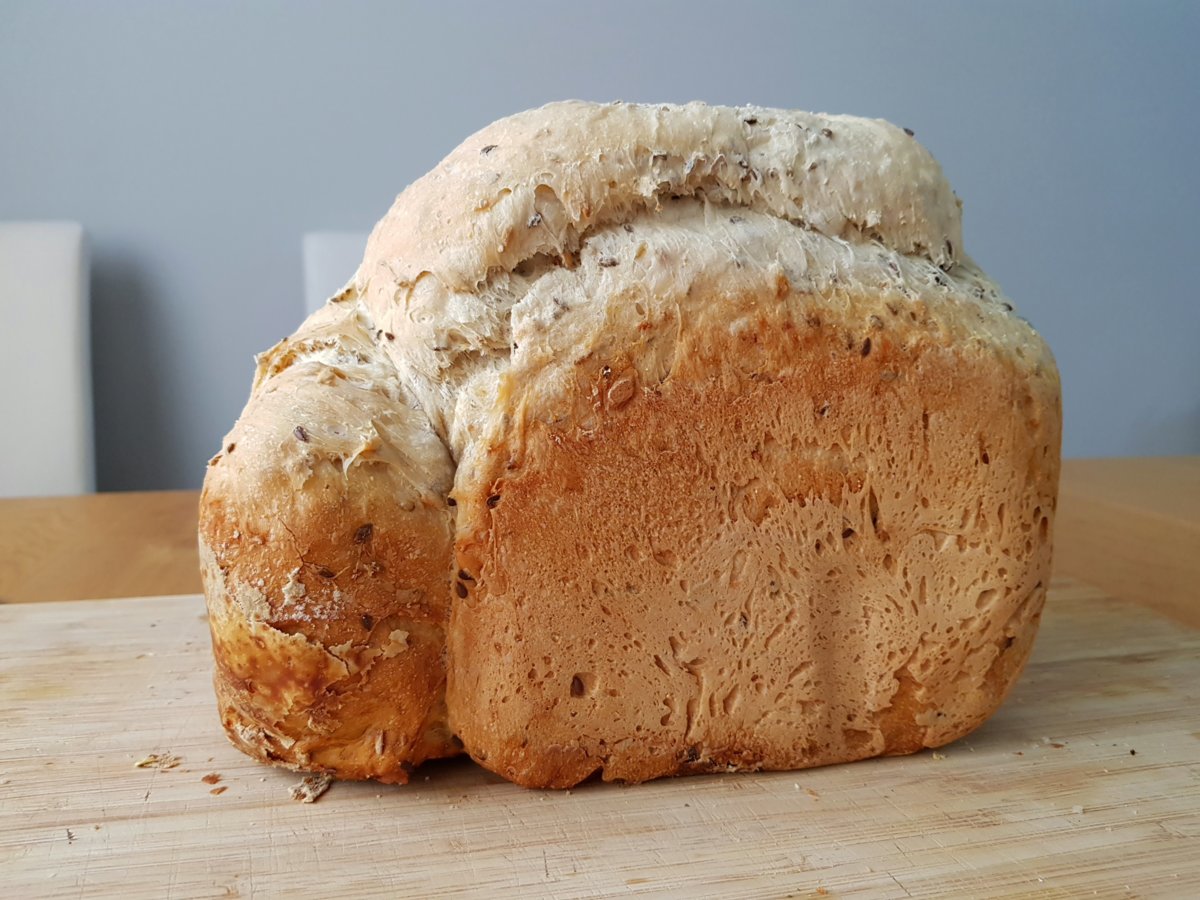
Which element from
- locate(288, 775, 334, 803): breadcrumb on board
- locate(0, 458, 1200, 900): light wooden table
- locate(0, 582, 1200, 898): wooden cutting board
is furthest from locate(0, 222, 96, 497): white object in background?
locate(288, 775, 334, 803): breadcrumb on board

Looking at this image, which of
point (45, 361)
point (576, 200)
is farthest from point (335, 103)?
point (576, 200)

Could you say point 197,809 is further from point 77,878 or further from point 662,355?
point 662,355

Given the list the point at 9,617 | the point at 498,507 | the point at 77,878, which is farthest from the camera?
the point at 9,617

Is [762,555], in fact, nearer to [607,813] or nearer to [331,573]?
[607,813]

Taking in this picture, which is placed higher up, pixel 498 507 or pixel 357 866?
pixel 498 507

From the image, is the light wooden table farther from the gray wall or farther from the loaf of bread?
the gray wall

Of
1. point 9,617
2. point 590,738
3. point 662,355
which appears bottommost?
point 9,617

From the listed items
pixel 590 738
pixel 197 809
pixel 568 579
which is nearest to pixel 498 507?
pixel 568 579

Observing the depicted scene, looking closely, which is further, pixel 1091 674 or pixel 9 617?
pixel 9 617

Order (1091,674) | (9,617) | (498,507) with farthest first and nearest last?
(9,617), (1091,674), (498,507)
